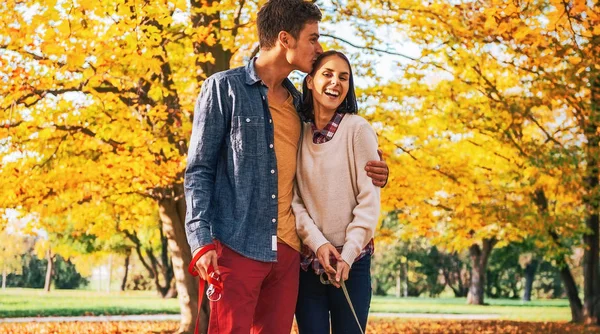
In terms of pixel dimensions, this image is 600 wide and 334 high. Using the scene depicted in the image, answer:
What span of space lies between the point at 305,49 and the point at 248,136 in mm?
455

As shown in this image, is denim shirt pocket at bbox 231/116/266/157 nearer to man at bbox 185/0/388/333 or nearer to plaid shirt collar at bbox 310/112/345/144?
man at bbox 185/0/388/333

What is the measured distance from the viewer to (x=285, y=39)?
3.20 metres

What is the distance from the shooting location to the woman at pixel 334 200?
3119 mm

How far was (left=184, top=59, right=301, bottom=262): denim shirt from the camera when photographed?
3012 millimetres

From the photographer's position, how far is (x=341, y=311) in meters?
3.15

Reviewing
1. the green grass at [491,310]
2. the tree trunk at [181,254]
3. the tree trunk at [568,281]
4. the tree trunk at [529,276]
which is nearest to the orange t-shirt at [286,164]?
the tree trunk at [181,254]

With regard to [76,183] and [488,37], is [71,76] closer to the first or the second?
[76,183]

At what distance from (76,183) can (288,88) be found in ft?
23.9

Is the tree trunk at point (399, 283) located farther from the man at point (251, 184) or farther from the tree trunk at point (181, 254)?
the man at point (251, 184)

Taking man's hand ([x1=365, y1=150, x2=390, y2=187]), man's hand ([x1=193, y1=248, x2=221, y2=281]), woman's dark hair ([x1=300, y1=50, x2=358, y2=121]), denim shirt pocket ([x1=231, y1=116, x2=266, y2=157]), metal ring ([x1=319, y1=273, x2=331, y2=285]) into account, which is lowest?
metal ring ([x1=319, y1=273, x2=331, y2=285])

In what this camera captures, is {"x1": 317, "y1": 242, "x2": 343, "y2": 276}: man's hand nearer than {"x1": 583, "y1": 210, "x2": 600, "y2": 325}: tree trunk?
Yes

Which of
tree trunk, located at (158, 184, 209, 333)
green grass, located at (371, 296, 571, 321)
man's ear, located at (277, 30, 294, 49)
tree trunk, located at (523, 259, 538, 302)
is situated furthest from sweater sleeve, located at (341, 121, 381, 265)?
tree trunk, located at (523, 259, 538, 302)

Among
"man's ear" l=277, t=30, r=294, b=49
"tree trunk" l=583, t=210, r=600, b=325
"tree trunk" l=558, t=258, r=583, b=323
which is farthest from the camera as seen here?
"tree trunk" l=558, t=258, r=583, b=323

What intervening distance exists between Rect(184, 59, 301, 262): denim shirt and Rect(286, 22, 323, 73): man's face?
0.25m
